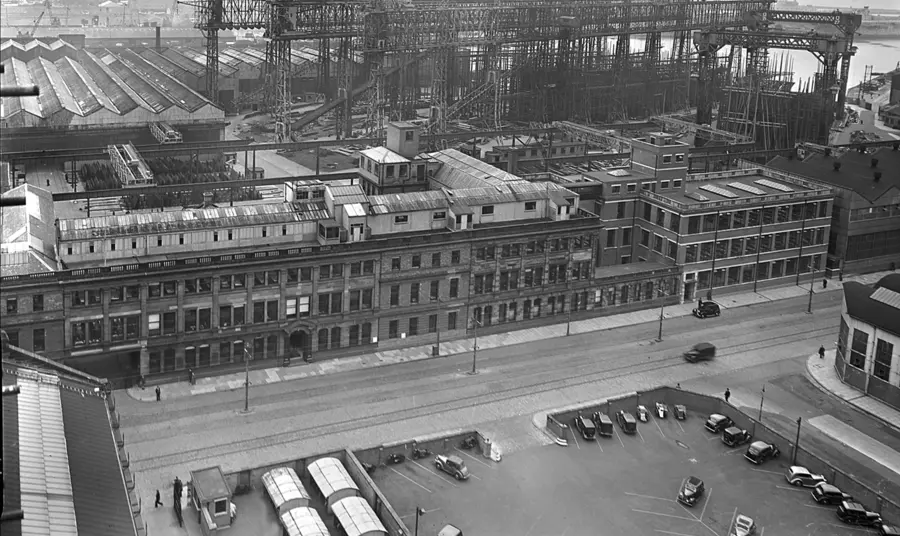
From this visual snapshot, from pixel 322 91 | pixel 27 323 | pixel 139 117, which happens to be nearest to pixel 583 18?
pixel 322 91

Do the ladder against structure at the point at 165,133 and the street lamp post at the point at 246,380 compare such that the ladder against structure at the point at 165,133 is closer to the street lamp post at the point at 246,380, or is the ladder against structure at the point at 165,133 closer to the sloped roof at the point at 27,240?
the sloped roof at the point at 27,240

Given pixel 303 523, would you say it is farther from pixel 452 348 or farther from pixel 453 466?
pixel 452 348

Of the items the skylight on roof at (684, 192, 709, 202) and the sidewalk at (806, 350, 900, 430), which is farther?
the skylight on roof at (684, 192, 709, 202)

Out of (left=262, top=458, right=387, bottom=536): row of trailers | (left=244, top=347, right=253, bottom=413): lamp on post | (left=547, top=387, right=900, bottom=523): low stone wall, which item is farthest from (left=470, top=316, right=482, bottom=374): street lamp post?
(left=262, top=458, right=387, bottom=536): row of trailers

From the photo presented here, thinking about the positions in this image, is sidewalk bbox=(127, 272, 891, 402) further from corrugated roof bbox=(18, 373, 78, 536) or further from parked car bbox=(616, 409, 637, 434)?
corrugated roof bbox=(18, 373, 78, 536)

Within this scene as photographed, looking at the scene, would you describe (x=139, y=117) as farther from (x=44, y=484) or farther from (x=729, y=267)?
(x=44, y=484)

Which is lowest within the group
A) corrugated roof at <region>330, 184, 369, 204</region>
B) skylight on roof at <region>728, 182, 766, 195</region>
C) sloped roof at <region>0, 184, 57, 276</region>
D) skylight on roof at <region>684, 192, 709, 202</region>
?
sloped roof at <region>0, 184, 57, 276</region>
